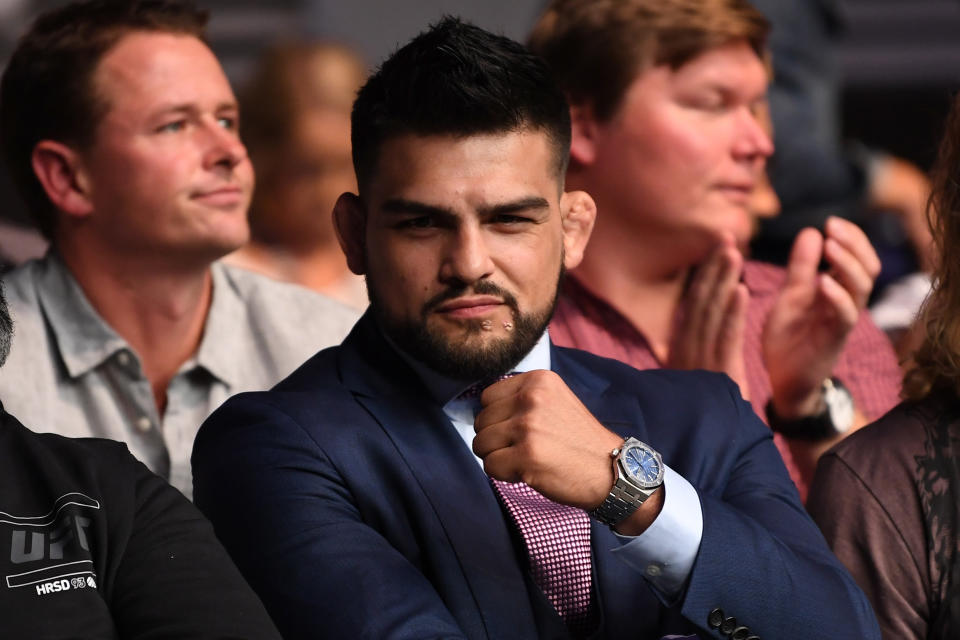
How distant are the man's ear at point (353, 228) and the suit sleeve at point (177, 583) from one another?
1.13 feet

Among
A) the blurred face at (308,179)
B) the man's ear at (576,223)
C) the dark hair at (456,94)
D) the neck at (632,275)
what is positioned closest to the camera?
the dark hair at (456,94)

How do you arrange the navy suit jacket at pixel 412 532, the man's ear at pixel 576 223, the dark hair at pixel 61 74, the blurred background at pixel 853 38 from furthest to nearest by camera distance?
1. the blurred background at pixel 853 38
2. the dark hair at pixel 61 74
3. the man's ear at pixel 576 223
4. the navy suit jacket at pixel 412 532

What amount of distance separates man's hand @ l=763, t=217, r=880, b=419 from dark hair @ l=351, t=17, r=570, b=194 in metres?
0.68

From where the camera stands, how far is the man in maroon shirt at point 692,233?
7.47 feet

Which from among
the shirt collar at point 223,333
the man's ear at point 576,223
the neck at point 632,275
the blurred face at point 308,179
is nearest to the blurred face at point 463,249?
the man's ear at point 576,223

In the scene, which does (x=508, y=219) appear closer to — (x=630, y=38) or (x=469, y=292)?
(x=469, y=292)

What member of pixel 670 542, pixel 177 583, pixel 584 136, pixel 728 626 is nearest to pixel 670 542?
pixel 670 542

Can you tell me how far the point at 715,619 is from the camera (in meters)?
1.54

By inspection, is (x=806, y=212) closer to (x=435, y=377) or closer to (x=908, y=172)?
(x=908, y=172)

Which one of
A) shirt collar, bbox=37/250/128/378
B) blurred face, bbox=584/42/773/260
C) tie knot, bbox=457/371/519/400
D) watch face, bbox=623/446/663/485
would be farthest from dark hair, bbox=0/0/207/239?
watch face, bbox=623/446/663/485

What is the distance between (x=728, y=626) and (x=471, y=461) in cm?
33

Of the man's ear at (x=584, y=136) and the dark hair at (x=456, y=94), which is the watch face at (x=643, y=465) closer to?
the dark hair at (x=456, y=94)

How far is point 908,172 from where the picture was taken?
3861 millimetres

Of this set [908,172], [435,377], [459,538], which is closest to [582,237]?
[435,377]
